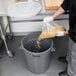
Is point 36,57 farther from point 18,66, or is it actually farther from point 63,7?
point 63,7

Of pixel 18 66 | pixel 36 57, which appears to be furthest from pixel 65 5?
pixel 18 66

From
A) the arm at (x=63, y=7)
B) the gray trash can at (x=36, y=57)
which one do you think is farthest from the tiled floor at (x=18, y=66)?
the arm at (x=63, y=7)

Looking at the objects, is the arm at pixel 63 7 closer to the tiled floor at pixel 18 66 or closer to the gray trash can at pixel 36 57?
the gray trash can at pixel 36 57

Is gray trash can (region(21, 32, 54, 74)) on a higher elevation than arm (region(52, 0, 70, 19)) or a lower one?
lower

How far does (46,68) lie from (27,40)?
46 cm

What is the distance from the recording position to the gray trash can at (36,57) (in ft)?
6.73

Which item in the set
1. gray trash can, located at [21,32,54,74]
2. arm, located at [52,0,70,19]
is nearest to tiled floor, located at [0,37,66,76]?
gray trash can, located at [21,32,54,74]

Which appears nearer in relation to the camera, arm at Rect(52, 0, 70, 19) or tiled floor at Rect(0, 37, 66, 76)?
arm at Rect(52, 0, 70, 19)

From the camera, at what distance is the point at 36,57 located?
201 cm

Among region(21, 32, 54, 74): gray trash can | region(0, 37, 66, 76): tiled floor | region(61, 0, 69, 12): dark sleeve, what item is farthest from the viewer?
region(0, 37, 66, 76): tiled floor

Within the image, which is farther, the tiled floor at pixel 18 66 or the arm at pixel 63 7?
the tiled floor at pixel 18 66

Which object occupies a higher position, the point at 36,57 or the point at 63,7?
the point at 63,7

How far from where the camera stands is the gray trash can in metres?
2.05

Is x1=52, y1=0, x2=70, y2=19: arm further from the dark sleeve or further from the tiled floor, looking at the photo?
the tiled floor
